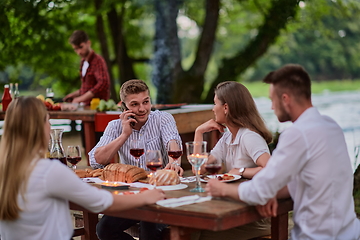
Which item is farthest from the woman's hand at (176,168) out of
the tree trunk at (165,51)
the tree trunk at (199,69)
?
the tree trunk at (165,51)

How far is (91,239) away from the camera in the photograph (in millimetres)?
3801

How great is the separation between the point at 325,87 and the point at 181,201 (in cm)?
3649

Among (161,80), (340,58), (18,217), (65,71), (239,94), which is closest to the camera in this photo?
(18,217)

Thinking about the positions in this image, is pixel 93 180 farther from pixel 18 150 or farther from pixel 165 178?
pixel 18 150

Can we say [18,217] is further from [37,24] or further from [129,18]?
[129,18]

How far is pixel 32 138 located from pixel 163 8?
9.56m

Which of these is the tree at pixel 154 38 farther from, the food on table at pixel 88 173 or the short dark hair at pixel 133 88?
the food on table at pixel 88 173

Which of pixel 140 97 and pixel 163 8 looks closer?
pixel 140 97

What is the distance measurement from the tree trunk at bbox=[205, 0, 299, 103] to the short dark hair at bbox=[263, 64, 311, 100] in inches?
292

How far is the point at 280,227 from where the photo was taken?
9.95 feet

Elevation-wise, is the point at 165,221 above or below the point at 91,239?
above

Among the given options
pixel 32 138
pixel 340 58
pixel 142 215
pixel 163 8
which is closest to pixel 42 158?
pixel 32 138

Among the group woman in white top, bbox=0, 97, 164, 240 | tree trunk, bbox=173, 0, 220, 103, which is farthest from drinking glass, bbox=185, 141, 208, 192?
tree trunk, bbox=173, 0, 220, 103

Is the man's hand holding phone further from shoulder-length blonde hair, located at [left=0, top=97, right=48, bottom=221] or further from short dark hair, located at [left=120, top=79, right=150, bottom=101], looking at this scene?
shoulder-length blonde hair, located at [left=0, top=97, right=48, bottom=221]
